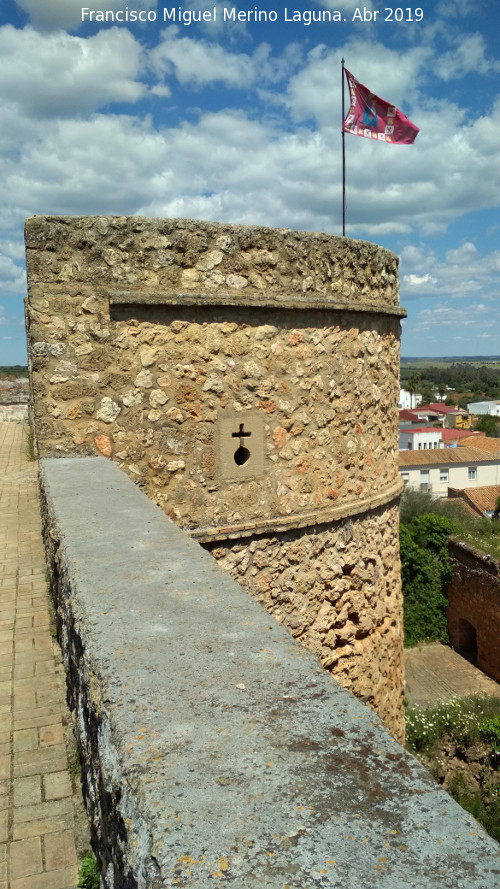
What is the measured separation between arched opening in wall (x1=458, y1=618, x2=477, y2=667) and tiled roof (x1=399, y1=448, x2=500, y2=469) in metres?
18.1

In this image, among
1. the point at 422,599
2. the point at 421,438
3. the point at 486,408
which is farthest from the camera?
the point at 486,408

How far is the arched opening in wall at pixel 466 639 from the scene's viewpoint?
1962 cm

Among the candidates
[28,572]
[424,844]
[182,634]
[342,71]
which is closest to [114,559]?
[182,634]

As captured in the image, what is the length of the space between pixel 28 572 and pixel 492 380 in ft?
416

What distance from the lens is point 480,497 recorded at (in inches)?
1232

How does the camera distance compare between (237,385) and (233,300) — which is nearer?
(233,300)

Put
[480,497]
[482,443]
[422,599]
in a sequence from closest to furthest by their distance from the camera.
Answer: [422,599] → [480,497] → [482,443]

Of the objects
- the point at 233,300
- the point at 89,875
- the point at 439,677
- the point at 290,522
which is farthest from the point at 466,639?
the point at 89,875

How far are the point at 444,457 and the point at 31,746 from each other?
3832cm

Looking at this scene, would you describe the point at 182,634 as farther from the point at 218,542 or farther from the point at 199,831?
the point at 218,542

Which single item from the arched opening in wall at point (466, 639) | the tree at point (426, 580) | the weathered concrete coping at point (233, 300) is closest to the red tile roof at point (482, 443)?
the tree at point (426, 580)

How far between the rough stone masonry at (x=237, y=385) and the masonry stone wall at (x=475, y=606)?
13.3 meters

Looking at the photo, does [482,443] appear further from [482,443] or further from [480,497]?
[480,497]

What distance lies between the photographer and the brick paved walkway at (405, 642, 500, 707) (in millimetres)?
16062
